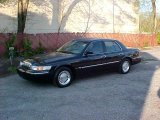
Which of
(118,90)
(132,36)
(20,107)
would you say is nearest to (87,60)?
(118,90)

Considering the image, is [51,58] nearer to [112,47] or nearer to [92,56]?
[92,56]

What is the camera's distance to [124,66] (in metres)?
11.1

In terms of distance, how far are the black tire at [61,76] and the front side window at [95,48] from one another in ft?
3.98

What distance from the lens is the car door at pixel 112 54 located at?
10289 mm

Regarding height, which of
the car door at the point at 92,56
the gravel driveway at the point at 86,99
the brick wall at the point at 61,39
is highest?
the brick wall at the point at 61,39

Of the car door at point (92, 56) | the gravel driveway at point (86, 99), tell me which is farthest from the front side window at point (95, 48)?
the gravel driveway at point (86, 99)

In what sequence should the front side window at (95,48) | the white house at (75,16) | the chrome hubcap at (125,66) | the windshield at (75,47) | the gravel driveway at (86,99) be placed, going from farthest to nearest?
the white house at (75,16) < the chrome hubcap at (125,66) < the front side window at (95,48) < the windshield at (75,47) < the gravel driveway at (86,99)

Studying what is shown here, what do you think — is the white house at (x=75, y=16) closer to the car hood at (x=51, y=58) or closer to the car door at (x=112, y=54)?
the car door at (x=112, y=54)

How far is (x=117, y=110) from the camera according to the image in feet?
21.7

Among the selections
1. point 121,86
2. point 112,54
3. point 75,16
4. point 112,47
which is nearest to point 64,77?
point 121,86

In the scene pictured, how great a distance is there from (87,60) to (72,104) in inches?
107

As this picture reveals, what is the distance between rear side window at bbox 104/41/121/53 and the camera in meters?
10.5

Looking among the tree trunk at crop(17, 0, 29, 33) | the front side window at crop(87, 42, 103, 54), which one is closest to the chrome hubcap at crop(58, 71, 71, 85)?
the front side window at crop(87, 42, 103, 54)

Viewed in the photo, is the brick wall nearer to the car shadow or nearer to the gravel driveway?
the gravel driveway
